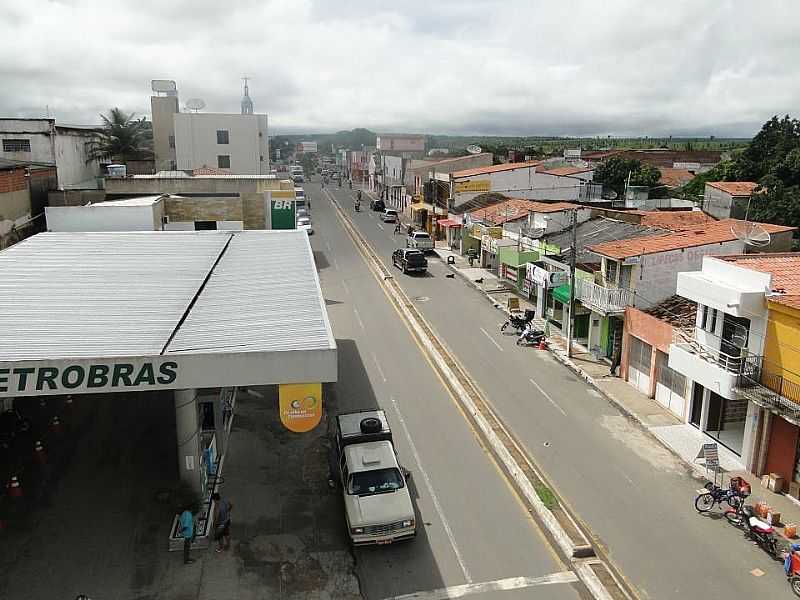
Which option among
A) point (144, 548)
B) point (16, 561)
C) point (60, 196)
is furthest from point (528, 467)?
point (60, 196)

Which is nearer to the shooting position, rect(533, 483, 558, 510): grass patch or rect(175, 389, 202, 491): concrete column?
rect(175, 389, 202, 491): concrete column

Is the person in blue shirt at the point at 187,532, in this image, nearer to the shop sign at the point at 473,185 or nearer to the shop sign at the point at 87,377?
the shop sign at the point at 87,377

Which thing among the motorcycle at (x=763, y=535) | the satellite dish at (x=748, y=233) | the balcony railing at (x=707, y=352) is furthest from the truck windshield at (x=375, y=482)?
the satellite dish at (x=748, y=233)

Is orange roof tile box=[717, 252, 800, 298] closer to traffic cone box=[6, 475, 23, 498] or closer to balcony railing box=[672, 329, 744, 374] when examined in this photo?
balcony railing box=[672, 329, 744, 374]

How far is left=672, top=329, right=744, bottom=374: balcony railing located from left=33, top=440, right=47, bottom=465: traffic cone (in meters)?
18.8

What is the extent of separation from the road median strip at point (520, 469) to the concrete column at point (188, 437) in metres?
7.95

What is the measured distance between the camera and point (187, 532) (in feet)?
45.8

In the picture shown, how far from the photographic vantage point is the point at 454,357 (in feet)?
90.5

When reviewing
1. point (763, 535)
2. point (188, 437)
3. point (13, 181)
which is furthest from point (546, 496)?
point (13, 181)

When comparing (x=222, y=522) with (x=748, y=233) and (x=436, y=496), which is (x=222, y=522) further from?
(x=748, y=233)

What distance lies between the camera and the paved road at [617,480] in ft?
44.4

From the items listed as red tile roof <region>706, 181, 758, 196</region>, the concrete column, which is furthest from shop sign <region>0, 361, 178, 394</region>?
red tile roof <region>706, 181, 758, 196</region>

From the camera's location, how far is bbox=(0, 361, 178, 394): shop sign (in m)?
12.0

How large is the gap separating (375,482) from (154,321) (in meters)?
6.07
